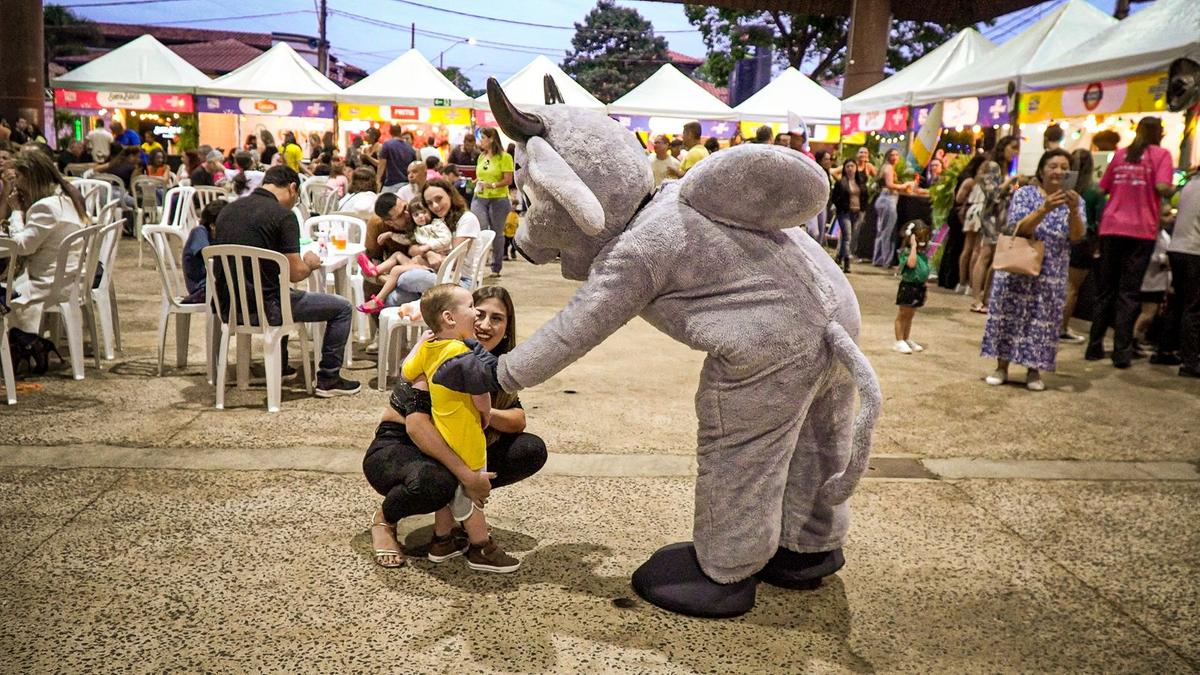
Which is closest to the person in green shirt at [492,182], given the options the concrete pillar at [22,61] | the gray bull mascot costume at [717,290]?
the gray bull mascot costume at [717,290]

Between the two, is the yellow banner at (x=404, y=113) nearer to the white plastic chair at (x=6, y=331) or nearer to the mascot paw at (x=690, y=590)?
the white plastic chair at (x=6, y=331)

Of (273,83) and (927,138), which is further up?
(273,83)

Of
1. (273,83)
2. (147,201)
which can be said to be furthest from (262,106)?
(147,201)

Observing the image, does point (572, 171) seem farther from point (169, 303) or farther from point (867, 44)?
point (867, 44)

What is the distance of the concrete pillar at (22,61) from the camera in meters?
16.2

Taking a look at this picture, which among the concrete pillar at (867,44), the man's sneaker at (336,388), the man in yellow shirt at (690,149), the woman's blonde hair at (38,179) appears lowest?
the man's sneaker at (336,388)

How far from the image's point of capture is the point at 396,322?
517 centimetres

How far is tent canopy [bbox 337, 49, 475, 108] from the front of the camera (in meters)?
17.2

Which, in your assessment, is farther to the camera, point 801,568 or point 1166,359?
point 1166,359

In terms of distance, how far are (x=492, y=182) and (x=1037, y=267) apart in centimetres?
569

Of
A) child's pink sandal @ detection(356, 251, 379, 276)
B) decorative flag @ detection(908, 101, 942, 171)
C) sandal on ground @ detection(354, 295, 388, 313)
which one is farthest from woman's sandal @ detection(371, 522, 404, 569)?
decorative flag @ detection(908, 101, 942, 171)

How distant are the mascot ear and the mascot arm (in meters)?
0.12

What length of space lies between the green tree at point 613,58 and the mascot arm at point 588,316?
52.3 metres

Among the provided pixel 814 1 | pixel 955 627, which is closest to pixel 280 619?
pixel 955 627
